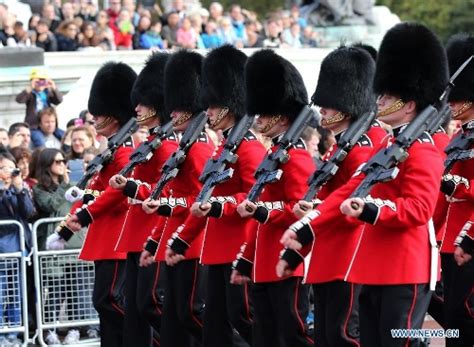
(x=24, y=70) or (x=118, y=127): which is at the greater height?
(x=118, y=127)

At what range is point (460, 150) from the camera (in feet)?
27.6

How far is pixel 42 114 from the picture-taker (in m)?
14.0

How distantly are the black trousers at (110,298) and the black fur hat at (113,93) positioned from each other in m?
1.00

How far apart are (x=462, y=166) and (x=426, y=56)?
1.11 meters

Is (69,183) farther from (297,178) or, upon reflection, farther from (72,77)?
(72,77)

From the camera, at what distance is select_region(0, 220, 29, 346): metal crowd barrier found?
36.5 feet

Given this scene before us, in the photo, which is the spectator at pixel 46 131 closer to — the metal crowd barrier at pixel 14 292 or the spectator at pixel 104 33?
the metal crowd barrier at pixel 14 292

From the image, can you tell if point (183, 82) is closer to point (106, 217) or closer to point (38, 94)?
point (106, 217)

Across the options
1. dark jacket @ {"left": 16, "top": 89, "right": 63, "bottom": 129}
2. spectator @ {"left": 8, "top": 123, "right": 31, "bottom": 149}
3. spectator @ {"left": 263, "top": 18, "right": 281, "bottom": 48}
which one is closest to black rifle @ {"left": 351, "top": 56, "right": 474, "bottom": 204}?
spectator @ {"left": 8, "top": 123, "right": 31, "bottom": 149}

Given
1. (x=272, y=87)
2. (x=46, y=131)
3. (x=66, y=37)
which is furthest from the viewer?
(x=66, y=37)

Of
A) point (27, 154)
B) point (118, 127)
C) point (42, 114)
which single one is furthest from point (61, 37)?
point (118, 127)

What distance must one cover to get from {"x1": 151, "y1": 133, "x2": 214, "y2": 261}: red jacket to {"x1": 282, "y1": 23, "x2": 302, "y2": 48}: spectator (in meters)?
12.7

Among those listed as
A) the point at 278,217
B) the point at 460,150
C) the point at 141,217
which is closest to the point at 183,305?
the point at 141,217

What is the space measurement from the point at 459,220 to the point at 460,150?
1.32 ft
